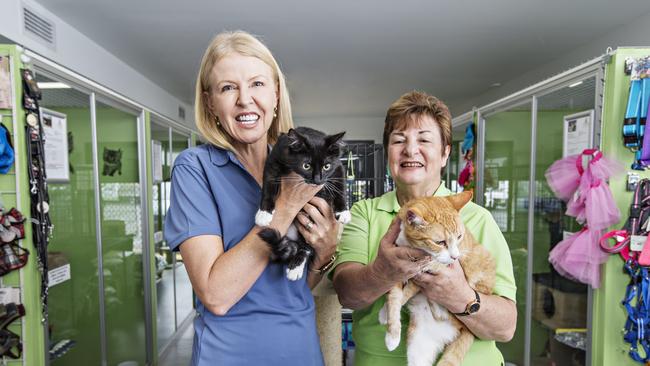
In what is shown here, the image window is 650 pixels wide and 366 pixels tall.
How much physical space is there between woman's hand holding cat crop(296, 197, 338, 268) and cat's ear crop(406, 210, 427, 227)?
22cm

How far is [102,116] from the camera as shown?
2.46 m

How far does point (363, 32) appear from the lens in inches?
142

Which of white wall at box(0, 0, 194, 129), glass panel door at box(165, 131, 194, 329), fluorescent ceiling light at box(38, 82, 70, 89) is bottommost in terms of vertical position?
glass panel door at box(165, 131, 194, 329)

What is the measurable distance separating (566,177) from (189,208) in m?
1.92

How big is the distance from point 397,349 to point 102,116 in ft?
8.30

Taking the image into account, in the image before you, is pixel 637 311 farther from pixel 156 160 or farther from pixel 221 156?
pixel 156 160

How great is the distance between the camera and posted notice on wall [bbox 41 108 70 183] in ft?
6.33

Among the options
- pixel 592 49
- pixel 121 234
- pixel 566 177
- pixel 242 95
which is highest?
pixel 592 49

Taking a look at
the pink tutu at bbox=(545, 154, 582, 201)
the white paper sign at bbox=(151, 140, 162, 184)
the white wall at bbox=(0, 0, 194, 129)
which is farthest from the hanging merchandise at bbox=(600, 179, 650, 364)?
the white wall at bbox=(0, 0, 194, 129)

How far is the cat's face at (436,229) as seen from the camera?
0.89 meters

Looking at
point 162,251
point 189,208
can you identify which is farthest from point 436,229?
point 162,251

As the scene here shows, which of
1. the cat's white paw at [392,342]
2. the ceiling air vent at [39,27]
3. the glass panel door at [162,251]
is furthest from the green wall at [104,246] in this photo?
the cat's white paw at [392,342]

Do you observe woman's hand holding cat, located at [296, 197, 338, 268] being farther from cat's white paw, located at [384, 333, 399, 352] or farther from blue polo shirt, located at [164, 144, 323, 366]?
cat's white paw, located at [384, 333, 399, 352]

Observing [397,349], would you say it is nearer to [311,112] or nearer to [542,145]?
[542,145]
